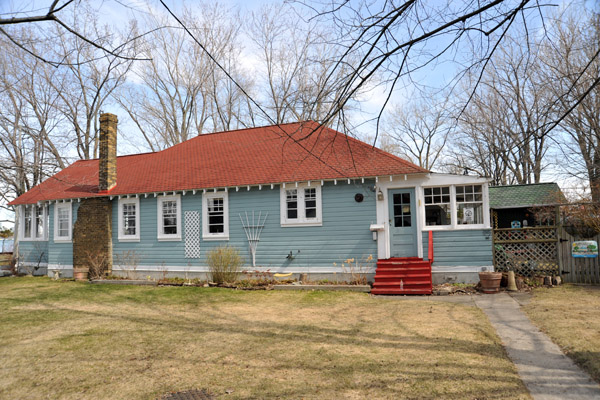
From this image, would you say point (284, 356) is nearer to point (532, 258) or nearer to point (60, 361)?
point (60, 361)

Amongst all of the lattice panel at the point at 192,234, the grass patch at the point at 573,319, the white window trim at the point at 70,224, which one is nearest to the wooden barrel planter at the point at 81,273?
the white window trim at the point at 70,224

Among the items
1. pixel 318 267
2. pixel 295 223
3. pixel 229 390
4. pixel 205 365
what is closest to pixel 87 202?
pixel 295 223

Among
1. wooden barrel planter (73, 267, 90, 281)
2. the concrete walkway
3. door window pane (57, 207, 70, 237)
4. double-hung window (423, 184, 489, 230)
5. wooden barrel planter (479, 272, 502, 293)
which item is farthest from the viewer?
A: door window pane (57, 207, 70, 237)

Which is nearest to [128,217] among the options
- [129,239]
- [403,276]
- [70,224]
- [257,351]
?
[129,239]

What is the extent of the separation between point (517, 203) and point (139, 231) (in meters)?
15.0

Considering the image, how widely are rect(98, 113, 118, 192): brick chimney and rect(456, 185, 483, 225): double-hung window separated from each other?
12.7m

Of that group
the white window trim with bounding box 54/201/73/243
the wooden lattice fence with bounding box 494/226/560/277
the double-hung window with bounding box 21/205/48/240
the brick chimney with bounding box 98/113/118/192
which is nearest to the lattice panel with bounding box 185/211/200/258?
the brick chimney with bounding box 98/113/118/192

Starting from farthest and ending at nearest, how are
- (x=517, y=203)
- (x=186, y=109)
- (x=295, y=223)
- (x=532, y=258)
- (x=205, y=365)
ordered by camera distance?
(x=186, y=109) → (x=517, y=203) → (x=295, y=223) → (x=532, y=258) → (x=205, y=365)

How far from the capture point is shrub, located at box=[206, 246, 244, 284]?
43.2ft

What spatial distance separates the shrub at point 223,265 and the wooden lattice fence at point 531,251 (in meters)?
7.98

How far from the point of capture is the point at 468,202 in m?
12.0

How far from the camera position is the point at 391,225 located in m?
12.6

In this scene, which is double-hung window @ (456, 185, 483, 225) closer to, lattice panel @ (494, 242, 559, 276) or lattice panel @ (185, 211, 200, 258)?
lattice panel @ (494, 242, 559, 276)

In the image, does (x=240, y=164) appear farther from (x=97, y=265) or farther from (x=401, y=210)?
(x=97, y=265)
